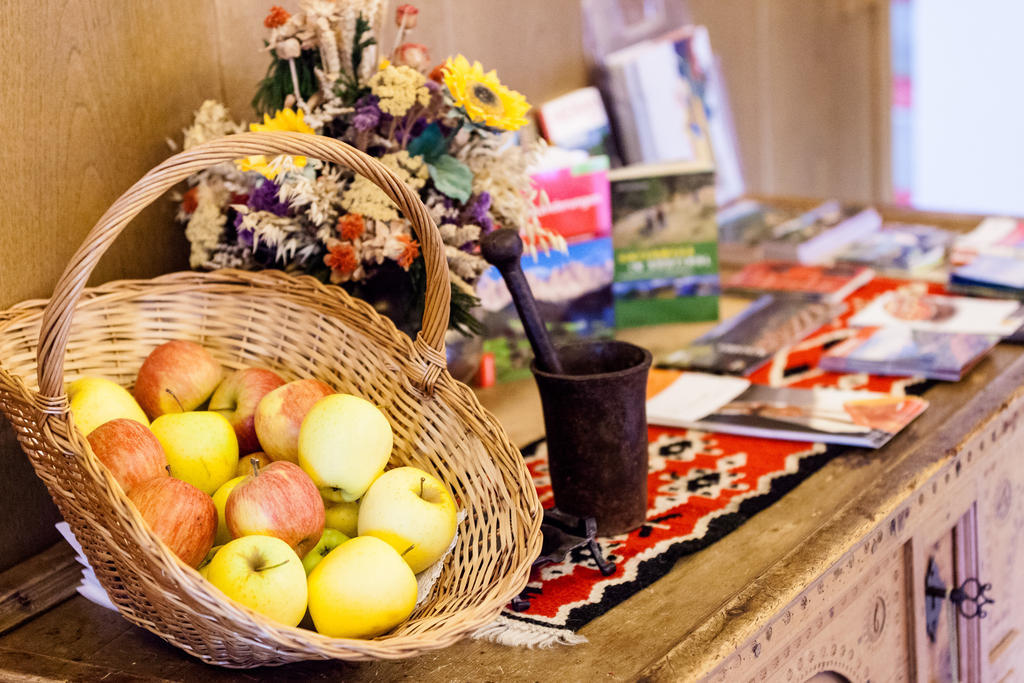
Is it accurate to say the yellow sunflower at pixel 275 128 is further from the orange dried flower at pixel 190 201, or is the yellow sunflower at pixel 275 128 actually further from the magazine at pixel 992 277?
the magazine at pixel 992 277

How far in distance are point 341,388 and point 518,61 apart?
0.87 metres

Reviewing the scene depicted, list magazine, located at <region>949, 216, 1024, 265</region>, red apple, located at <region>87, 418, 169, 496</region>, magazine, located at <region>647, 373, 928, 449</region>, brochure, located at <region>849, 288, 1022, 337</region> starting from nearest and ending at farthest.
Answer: red apple, located at <region>87, 418, 169, 496</region> → magazine, located at <region>647, 373, 928, 449</region> → brochure, located at <region>849, 288, 1022, 337</region> → magazine, located at <region>949, 216, 1024, 265</region>

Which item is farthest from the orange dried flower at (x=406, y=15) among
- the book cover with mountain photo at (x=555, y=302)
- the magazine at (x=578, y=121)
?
the magazine at (x=578, y=121)

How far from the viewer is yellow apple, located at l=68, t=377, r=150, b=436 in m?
0.94

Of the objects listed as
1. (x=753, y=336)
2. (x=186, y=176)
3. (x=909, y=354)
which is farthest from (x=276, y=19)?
(x=909, y=354)

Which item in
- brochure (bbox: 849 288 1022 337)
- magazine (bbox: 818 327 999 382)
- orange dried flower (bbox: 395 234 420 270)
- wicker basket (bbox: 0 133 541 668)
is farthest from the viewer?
brochure (bbox: 849 288 1022 337)

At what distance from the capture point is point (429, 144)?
1.16 metres

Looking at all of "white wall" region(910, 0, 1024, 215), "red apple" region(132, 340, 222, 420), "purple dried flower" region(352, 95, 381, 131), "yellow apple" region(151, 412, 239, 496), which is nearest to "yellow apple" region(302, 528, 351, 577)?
"yellow apple" region(151, 412, 239, 496)

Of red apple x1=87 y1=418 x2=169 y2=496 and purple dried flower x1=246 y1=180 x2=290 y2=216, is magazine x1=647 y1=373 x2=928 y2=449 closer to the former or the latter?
purple dried flower x1=246 y1=180 x2=290 y2=216

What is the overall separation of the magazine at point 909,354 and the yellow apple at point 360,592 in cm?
83

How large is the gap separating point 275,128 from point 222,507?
0.44 m

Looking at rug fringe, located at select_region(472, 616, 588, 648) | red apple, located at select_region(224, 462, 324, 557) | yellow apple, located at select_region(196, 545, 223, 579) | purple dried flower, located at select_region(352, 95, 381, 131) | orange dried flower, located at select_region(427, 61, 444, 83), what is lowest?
rug fringe, located at select_region(472, 616, 588, 648)

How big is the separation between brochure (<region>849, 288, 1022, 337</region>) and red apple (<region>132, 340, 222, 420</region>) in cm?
97

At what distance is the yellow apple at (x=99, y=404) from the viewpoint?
3.09ft
